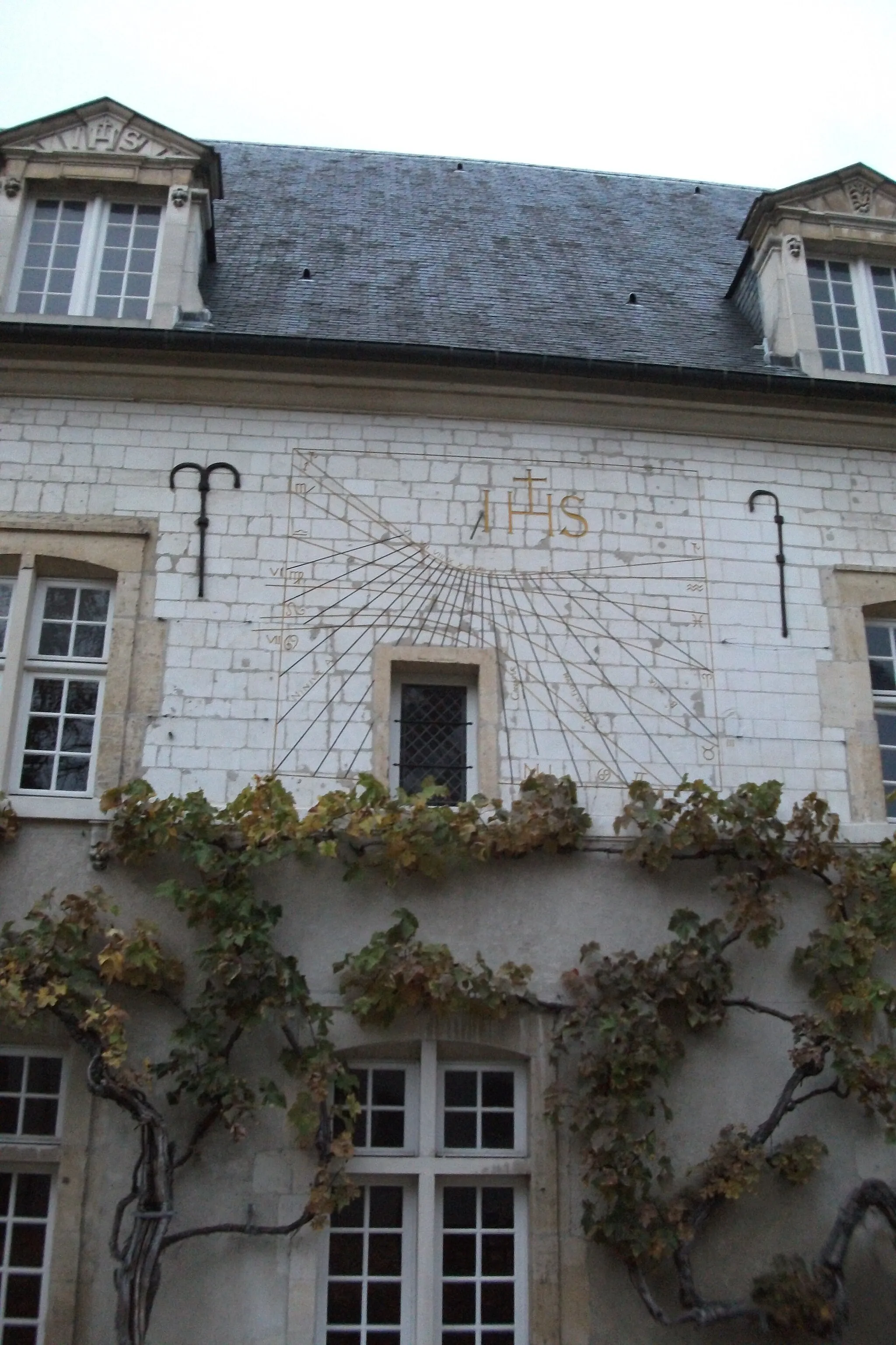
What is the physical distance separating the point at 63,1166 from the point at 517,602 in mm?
3445

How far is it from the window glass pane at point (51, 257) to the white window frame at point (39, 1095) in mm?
4112

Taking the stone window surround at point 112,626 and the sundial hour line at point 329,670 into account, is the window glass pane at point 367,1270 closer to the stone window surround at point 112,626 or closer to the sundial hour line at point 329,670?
the stone window surround at point 112,626

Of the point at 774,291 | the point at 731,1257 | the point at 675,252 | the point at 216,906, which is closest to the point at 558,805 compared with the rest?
the point at 216,906

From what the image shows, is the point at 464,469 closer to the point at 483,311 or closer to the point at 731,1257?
the point at 483,311

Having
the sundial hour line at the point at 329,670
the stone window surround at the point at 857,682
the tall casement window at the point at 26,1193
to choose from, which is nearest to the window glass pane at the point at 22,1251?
the tall casement window at the point at 26,1193

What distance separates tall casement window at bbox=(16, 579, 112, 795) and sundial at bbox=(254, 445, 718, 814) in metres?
0.90

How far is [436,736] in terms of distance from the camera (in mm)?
7078

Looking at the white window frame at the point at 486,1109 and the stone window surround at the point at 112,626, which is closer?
the white window frame at the point at 486,1109

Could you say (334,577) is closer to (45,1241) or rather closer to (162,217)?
(162,217)

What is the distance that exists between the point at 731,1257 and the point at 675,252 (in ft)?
23.3

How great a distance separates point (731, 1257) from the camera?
6.05 metres

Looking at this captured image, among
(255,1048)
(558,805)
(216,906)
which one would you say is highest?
(558,805)

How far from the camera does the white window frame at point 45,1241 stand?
228 inches

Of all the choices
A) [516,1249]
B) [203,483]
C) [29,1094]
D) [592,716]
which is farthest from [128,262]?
[516,1249]
